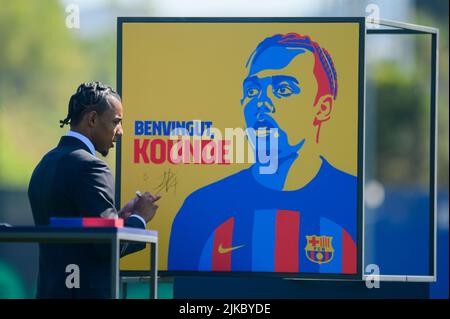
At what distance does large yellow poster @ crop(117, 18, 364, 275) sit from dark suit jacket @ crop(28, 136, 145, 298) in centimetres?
92

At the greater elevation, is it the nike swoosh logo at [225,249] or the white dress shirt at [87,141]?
the white dress shirt at [87,141]

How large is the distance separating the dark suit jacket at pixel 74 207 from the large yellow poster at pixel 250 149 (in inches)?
36.3

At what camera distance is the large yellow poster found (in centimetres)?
785

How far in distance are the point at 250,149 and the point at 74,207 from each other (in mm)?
1370

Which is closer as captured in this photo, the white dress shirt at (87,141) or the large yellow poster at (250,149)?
the white dress shirt at (87,141)

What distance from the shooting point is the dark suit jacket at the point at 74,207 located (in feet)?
22.4

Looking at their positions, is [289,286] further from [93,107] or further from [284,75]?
[93,107]

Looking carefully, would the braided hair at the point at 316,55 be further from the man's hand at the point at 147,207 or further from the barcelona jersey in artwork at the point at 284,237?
the man's hand at the point at 147,207

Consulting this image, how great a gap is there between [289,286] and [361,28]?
5.67ft

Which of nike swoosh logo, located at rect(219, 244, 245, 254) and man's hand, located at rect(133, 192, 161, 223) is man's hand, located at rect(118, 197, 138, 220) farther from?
nike swoosh logo, located at rect(219, 244, 245, 254)

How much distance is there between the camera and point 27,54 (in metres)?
41.7
